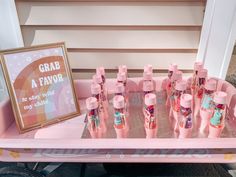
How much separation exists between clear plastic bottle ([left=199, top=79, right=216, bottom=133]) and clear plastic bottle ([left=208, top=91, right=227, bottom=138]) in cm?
5

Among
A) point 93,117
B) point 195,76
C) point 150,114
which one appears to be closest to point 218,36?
point 195,76

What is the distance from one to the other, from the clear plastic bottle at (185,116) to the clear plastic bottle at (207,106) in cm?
8

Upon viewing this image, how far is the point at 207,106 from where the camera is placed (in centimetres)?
83

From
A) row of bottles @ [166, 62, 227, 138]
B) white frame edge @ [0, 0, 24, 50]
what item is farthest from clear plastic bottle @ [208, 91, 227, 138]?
white frame edge @ [0, 0, 24, 50]

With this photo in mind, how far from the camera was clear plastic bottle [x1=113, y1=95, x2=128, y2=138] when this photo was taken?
74cm

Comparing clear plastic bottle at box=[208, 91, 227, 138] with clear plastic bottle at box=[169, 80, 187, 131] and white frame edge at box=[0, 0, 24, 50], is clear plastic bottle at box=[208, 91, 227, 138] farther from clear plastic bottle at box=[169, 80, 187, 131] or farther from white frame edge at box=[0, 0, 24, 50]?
white frame edge at box=[0, 0, 24, 50]

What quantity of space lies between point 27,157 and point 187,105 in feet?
1.90

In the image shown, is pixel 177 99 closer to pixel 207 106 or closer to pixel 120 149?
pixel 207 106

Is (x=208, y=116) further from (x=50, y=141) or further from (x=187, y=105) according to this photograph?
(x=50, y=141)

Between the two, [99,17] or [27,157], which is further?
[99,17]

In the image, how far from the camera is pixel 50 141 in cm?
65

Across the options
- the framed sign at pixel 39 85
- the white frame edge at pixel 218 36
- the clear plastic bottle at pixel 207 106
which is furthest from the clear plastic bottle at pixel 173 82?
the framed sign at pixel 39 85

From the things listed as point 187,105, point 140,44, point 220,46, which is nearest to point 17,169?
point 187,105

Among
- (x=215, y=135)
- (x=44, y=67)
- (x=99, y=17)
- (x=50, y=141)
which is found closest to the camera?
(x=50, y=141)
